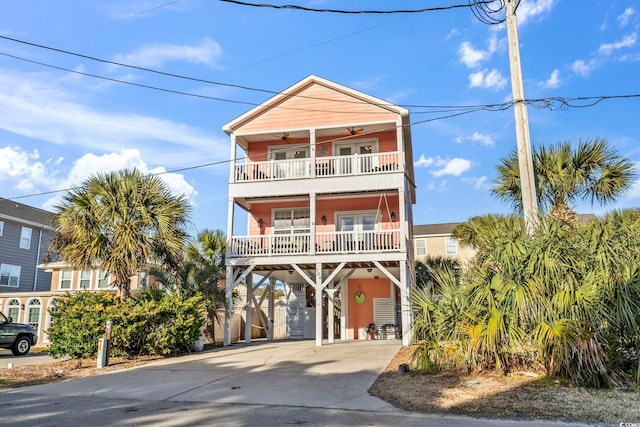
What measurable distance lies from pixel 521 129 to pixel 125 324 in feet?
37.4

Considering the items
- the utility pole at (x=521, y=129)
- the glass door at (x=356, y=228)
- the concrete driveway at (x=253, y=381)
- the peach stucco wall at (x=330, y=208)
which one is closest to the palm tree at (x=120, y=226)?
the concrete driveway at (x=253, y=381)

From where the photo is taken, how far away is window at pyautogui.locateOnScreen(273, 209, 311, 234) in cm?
1977

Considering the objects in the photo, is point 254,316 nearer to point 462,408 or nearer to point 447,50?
point 447,50

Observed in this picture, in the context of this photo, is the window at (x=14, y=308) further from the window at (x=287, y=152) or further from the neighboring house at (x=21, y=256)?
the window at (x=287, y=152)

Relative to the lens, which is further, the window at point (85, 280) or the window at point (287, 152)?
the window at point (85, 280)

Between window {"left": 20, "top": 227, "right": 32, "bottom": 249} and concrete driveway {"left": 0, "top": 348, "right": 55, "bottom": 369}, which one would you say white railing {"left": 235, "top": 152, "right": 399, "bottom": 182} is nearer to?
concrete driveway {"left": 0, "top": 348, "right": 55, "bottom": 369}

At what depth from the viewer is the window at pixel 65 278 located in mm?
26219

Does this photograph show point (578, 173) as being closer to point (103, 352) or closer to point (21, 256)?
point (103, 352)

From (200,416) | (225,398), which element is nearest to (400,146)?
(225,398)

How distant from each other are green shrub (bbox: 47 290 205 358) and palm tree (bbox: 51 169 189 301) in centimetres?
110

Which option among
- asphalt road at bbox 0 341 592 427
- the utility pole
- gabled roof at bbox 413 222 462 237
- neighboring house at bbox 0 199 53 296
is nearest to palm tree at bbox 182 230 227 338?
asphalt road at bbox 0 341 592 427

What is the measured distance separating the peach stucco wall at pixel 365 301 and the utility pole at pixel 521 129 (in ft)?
34.7

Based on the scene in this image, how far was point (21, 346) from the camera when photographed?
55.6 feet

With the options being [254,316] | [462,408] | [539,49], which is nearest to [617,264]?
[462,408]
